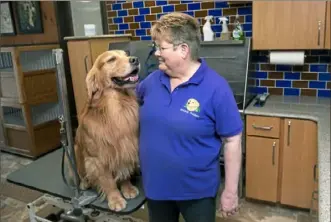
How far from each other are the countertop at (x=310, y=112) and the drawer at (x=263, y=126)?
41mm

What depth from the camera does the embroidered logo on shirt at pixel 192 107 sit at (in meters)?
1.28

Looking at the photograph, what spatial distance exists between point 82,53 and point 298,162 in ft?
7.42

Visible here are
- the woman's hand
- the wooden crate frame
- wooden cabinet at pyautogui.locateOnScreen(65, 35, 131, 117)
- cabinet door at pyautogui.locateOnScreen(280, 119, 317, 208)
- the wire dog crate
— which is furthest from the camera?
the wire dog crate

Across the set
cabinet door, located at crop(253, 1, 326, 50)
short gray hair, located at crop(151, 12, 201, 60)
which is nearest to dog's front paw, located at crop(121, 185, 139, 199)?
short gray hair, located at crop(151, 12, 201, 60)

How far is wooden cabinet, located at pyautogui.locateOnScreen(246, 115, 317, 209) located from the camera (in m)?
2.35

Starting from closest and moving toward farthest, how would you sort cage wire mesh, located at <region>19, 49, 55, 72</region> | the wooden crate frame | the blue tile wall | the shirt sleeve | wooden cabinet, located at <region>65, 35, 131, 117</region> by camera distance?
the shirt sleeve < the blue tile wall < wooden cabinet, located at <region>65, 35, 131, 117</region> < the wooden crate frame < cage wire mesh, located at <region>19, 49, 55, 72</region>

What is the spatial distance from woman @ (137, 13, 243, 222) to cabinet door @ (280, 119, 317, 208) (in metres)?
1.18

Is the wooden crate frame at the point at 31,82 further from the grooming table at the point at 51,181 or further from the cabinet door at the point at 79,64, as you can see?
the grooming table at the point at 51,181

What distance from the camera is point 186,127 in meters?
1.28

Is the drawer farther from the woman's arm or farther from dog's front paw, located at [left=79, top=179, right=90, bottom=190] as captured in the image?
dog's front paw, located at [left=79, top=179, right=90, bottom=190]

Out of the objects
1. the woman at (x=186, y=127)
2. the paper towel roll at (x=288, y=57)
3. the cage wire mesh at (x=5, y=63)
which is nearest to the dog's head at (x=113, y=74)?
the woman at (x=186, y=127)

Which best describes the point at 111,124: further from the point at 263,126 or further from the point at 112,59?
the point at 263,126

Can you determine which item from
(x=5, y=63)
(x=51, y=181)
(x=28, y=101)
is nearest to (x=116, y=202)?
(x=51, y=181)

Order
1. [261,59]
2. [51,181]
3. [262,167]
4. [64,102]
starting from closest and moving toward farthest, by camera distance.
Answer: [64,102] < [51,181] < [262,167] < [261,59]
